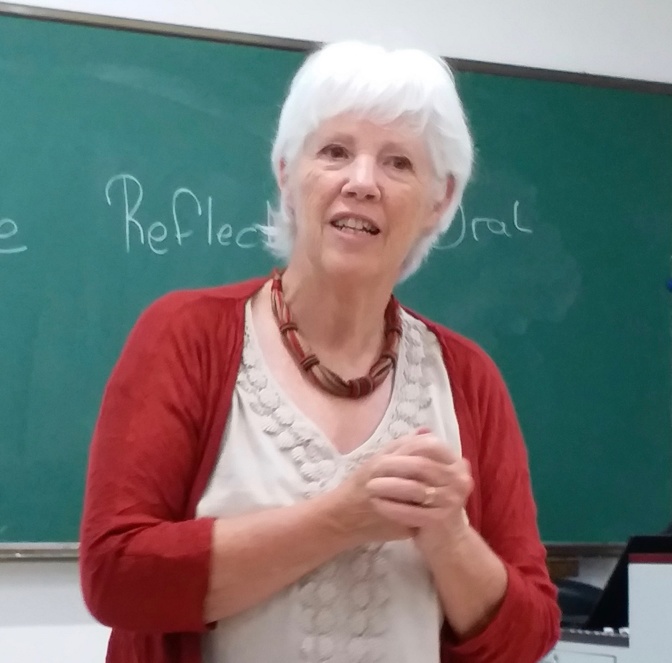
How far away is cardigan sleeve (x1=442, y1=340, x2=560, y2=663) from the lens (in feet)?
2.76

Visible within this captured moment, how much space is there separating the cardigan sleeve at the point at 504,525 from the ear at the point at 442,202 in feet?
0.51

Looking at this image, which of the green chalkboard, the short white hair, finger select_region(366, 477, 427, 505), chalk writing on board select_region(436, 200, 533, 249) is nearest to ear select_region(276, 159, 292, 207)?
the short white hair

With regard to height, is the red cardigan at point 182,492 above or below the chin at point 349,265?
below

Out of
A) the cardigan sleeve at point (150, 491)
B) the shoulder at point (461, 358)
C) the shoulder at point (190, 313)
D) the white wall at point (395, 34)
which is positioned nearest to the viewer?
the cardigan sleeve at point (150, 491)

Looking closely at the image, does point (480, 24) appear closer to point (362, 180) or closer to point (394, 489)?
point (362, 180)

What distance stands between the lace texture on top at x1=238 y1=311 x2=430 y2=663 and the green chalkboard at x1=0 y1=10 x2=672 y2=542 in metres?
0.76

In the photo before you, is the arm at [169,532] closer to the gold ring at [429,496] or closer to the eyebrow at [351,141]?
the gold ring at [429,496]

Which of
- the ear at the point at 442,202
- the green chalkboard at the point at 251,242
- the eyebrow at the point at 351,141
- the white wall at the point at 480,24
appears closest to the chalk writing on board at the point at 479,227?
the green chalkboard at the point at 251,242

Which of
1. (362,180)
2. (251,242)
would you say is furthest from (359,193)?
(251,242)

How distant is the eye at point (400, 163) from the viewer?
0.93 m

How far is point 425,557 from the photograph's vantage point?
84cm

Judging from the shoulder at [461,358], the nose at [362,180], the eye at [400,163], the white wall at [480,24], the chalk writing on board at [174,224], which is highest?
the white wall at [480,24]

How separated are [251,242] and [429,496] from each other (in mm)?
997

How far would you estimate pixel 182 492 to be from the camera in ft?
2.70
